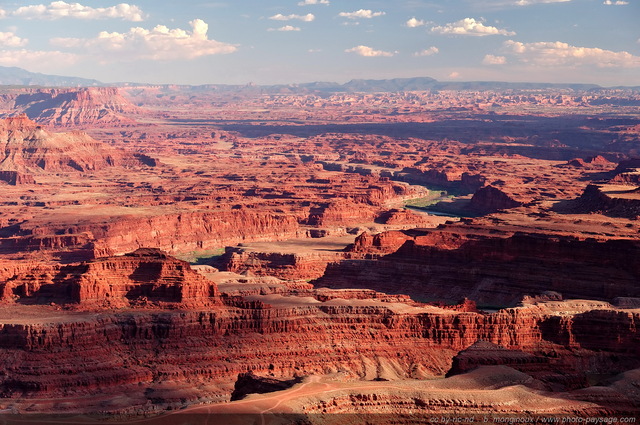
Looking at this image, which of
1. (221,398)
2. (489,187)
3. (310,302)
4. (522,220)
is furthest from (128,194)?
(221,398)

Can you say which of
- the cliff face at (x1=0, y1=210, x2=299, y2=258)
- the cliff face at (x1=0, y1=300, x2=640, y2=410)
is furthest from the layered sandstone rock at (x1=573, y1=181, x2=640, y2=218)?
the cliff face at (x1=0, y1=300, x2=640, y2=410)

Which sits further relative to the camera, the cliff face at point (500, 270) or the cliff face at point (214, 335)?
the cliff face at point (500, 270)

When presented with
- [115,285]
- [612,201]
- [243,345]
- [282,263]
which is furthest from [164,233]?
[243,345]

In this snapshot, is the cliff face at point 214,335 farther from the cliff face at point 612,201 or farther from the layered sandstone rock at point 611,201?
the layered sandstone rock at point 611,201

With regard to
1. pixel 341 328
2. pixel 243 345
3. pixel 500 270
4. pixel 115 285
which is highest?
pixel 115 285

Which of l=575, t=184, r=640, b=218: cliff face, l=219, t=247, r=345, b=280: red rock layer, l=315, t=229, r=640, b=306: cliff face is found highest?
l=575, t=184, r=640, b=218: cliff face

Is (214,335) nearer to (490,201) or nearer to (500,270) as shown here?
(500,270)

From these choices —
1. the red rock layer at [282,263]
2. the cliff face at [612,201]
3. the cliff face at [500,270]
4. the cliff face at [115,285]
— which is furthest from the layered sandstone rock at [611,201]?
the cliff face at [115,285]

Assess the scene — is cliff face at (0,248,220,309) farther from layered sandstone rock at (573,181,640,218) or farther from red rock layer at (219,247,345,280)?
layered sandstone rock at (573,181,640,218)

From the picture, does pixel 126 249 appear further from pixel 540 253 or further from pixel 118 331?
pixel 118 331
